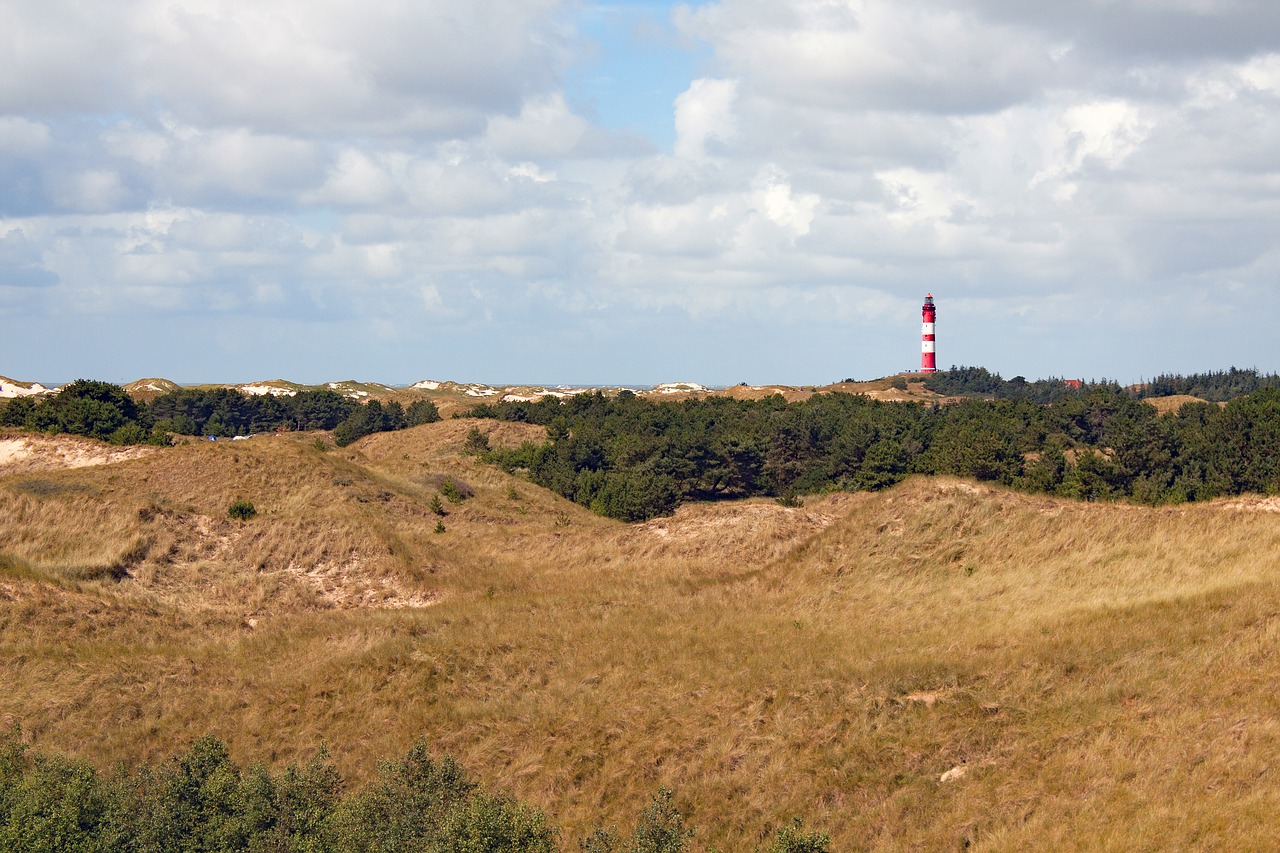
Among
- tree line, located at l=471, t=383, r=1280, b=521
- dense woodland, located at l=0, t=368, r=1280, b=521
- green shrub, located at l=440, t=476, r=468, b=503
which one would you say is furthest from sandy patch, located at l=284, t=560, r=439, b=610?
tree line, located at l=471, t=383, r=1280, b=521

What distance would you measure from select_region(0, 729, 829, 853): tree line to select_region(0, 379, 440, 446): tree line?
48.7 metres

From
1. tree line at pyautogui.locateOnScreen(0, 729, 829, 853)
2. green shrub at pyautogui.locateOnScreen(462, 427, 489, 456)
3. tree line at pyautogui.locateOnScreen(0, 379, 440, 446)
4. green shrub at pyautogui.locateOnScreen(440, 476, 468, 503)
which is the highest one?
tree line at pyautogui.locateOnScreen(0, 379, 440, 446)

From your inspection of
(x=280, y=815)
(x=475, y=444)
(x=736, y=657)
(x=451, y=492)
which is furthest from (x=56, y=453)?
(x=736, y=657)

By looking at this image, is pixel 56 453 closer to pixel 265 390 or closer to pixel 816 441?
pixel 816 441

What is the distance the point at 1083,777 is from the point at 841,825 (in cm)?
448

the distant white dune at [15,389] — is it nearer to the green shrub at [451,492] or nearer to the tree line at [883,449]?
the tree line at [883,449]

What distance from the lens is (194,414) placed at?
119 m

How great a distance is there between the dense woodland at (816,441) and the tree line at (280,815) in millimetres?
37422

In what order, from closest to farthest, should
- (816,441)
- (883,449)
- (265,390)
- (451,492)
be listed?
(451,492) → (883,449) → (816,441) → (265,390)

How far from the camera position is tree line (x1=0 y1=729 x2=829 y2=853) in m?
17.0

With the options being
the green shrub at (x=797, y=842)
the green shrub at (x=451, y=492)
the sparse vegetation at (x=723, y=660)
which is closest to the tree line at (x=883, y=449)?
the green shrub at (x=451, y=492)

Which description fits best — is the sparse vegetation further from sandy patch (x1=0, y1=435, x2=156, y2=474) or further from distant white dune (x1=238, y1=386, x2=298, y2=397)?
distant white dune (x1=238, y1=386, x2=298, y2=397)

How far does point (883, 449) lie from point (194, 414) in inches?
3186

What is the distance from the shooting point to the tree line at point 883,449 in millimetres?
68250
